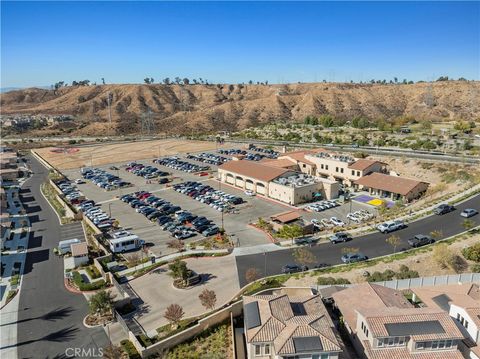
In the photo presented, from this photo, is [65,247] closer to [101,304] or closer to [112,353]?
[101,304]

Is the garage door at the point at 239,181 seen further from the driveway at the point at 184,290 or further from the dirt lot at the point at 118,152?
the dirt lot at the point at 118,152

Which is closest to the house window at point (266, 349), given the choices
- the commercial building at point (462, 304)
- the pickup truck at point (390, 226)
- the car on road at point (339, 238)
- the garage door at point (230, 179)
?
the commercial building at point (462, 304)

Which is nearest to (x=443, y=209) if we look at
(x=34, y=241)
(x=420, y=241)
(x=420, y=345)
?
(x=420, y=241)

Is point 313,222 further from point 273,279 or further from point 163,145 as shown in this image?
point 163,145

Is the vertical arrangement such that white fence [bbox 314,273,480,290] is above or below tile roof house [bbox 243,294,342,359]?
below

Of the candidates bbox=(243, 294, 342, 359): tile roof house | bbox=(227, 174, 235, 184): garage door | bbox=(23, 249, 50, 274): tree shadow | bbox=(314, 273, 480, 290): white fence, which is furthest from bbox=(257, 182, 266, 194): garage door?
bbox=(243, 294, 342, 359): tile roof house

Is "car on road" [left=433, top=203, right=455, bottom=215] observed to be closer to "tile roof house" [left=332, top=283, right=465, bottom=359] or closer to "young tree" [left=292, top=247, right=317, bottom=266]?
"young tree" [left=292, top=247, right=317, bottom=266]
